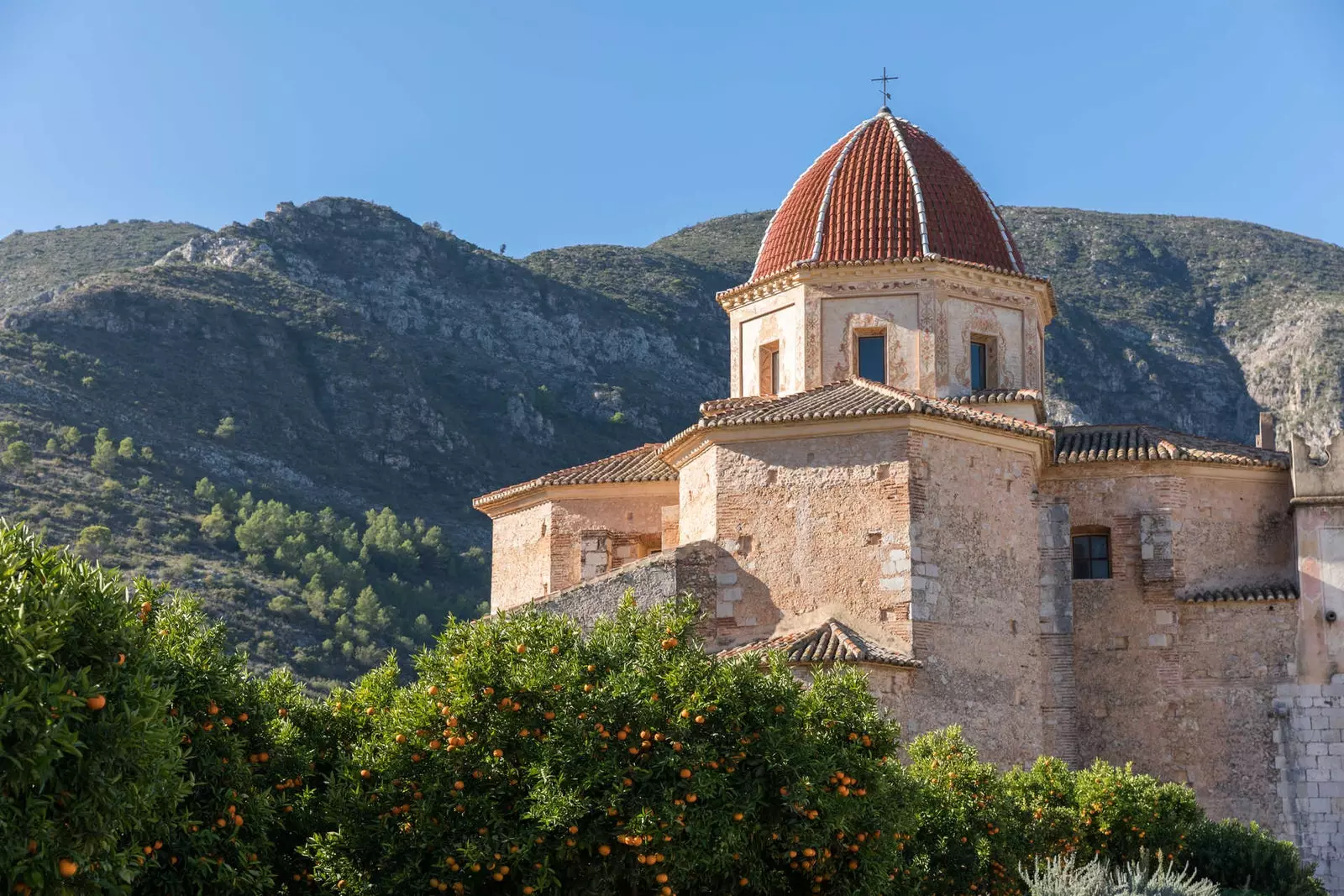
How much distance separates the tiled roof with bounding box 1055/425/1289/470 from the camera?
24.2 metres

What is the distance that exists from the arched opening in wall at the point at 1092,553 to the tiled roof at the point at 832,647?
4.63 metres

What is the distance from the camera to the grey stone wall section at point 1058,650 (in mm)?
23297

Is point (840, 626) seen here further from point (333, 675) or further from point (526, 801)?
point (333, 675)

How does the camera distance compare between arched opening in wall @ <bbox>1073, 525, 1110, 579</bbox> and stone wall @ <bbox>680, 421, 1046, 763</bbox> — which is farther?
arched opening in wall @ <bbox>1073, 525, 1110, 579</bbox>

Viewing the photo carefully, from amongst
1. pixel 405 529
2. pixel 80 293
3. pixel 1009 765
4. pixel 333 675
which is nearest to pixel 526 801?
pixel 1009 765

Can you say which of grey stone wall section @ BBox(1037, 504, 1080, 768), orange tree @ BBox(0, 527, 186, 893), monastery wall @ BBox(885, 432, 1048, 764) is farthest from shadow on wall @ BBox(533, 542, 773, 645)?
orange tree @ BBox(0, 527, 186, 893)

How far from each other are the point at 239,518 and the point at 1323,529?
137ft

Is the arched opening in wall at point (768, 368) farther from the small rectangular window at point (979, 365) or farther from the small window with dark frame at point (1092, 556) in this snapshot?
the small window with dark frame at point (1092, 556)

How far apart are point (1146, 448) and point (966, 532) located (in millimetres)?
3921

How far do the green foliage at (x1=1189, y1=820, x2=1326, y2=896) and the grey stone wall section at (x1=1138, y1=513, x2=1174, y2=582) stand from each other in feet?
14.3

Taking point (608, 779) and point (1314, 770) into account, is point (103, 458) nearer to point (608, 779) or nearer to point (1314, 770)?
point (1314, 770)

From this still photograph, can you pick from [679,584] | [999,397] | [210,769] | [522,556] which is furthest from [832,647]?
[210,769]

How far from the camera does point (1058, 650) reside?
922 inches

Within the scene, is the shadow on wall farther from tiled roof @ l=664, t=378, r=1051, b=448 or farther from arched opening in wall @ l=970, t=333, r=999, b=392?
arched opening in wall @ l=970, t=333, r=999, b=392
